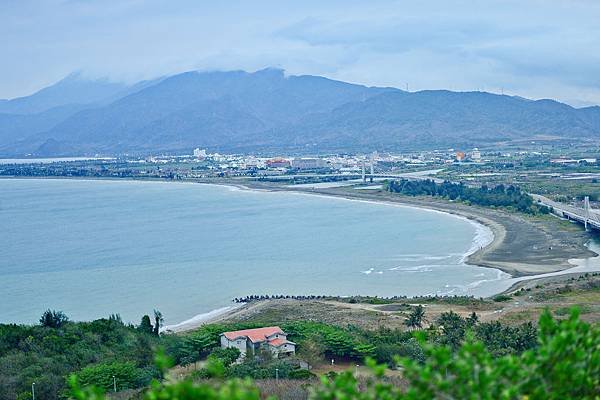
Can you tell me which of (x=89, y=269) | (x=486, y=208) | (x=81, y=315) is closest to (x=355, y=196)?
(x=486, y=208)

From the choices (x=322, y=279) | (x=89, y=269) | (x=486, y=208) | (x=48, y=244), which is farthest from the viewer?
(x=486, y=208)

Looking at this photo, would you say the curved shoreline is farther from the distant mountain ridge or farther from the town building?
the distant mountain ridge

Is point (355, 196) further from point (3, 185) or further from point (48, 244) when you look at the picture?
point (3, 185)

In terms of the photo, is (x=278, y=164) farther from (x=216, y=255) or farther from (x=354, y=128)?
(x=354, y=128)

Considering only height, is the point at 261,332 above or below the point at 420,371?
below

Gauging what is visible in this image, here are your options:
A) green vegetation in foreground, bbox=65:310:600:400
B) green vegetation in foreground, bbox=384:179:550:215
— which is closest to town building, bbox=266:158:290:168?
green vegetation in foreground, bbox=384:179:550:215

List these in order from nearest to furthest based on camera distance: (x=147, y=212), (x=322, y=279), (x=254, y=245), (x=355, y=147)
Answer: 1. (x=322, y=279)
2. (x=254, y=245)
3. (x=147, y=212)
4. (x=355, y=147)

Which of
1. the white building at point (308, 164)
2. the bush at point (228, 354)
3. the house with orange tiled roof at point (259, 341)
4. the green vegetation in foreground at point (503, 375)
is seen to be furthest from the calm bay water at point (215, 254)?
the white building at point (308, 164)
